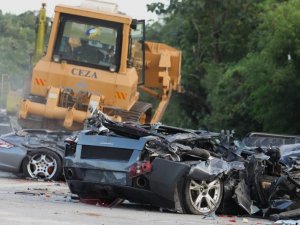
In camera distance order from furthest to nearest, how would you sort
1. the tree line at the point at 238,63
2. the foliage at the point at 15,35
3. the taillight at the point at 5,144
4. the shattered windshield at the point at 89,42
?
the foliage at the point at 15,35, the tree line at the point at 238,63, the shattered windshield at the point at 89,42, the taillight at the point at 5,144

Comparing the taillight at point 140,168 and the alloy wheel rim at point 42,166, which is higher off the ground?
the taillight at point 140,168

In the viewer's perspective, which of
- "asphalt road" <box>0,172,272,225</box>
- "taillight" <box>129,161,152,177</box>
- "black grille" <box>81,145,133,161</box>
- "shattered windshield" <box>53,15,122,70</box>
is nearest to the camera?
"asphalt road" <box>0,172,272,225</box>

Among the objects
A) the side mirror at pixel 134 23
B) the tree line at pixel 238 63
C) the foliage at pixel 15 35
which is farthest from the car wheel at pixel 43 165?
the foliage at pixel 15 35

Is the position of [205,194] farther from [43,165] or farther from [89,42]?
[89,42]

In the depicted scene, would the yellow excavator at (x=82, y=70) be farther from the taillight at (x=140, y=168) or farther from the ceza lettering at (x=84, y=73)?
the taillight at (x=140, y=168)

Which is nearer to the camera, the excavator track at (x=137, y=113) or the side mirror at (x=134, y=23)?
the side mirror at (x=134, y=23)

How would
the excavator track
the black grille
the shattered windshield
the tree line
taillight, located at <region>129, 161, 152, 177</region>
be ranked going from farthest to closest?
the tree line → the excavator track → the shattered windshield → the black grille → taillight, located at <region>129, 161, 152, 177</region>

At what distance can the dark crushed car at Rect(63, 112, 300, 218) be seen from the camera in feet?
37.4

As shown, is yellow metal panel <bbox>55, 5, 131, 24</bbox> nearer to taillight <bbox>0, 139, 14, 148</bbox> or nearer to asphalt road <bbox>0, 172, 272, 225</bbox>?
taillight <bbox>0, 139, 14, 148</bbox>

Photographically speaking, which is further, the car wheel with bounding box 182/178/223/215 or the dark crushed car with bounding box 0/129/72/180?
the dark crushed car with bounding box 0/129/72/180

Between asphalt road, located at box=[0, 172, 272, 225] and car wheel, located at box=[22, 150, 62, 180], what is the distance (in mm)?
2844

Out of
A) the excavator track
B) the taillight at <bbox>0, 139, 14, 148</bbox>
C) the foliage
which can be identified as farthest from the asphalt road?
the foliage

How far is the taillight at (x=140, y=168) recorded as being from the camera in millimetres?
11344

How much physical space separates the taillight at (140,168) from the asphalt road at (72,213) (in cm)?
56
